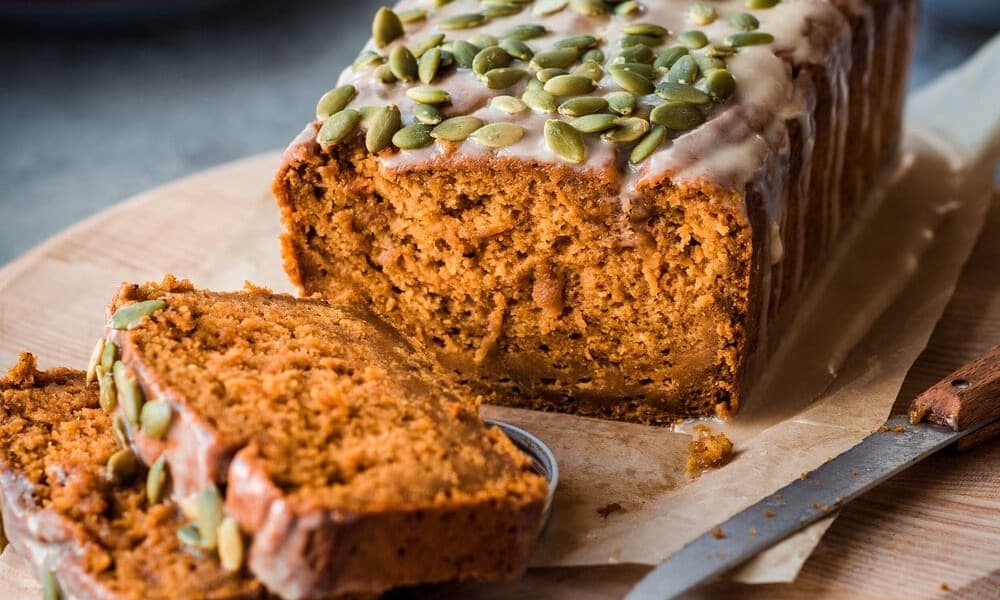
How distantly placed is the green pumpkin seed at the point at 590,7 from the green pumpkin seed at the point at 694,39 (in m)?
0.33

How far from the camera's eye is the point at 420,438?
2963 millimetres

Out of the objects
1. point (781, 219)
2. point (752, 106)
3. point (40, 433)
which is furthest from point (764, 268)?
point (40, 433)

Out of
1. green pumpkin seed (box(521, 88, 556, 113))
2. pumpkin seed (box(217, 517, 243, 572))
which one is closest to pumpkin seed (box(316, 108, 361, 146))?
green pumpkin seed (box(521, 88, 556, 113))

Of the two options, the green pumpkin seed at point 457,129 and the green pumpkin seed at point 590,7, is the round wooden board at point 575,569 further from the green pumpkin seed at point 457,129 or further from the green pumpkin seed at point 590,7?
the green pumpkin seed at point 590,7

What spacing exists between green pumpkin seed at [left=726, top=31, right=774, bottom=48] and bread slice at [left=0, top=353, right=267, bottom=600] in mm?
2302

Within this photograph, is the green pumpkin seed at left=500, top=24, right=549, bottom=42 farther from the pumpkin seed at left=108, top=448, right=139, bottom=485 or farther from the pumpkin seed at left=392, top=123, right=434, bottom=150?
the pumpkin seed at left=108, top=448, right=139, bottom=485

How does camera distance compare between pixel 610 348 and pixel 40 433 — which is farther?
pixel 610 348

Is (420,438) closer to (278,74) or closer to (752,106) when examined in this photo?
(752,106)

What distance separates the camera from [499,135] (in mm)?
3535

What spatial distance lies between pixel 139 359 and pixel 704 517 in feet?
5.17

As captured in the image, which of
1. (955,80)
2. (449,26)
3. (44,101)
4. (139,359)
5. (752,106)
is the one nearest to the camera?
(139,359)

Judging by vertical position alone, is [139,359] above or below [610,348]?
above

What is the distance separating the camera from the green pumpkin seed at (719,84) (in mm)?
3658

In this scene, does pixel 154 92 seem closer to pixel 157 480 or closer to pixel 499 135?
pixel 499 135
